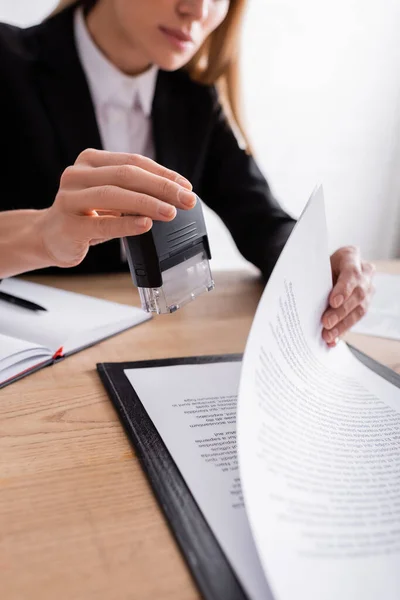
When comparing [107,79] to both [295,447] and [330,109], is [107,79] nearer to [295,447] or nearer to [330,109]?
[295,447]

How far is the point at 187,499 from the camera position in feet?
1.14

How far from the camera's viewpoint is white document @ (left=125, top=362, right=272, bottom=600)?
12.1 inches

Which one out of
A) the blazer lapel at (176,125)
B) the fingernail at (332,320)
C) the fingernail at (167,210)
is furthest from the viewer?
the blazer lapel at (176,125)

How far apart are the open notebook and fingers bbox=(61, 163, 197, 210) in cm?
17

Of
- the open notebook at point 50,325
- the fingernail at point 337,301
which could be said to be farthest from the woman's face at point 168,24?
the fingernail at point 337,301

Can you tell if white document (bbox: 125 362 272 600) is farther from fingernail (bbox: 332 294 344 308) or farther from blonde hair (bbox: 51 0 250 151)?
blonde hair (bbox: 51 0 250 151)

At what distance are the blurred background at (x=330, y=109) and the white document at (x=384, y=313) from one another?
52.1 inches

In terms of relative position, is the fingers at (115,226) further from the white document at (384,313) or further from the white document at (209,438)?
the white document at (384,313)

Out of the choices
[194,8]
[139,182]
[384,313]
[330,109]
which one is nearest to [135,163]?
[139,182]

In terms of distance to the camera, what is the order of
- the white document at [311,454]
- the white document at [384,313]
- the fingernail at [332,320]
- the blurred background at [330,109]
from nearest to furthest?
the white document at [311,454] → the fingernail at [332,320] → the white document at [384,313] → the blurred background at [330,109]

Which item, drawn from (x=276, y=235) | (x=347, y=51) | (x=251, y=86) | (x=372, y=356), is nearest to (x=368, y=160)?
(x=347, y=51)

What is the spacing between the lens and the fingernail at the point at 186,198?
1.51 feet

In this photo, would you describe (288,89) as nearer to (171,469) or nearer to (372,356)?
(372,356)

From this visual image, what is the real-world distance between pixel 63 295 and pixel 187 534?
1.56 ft
